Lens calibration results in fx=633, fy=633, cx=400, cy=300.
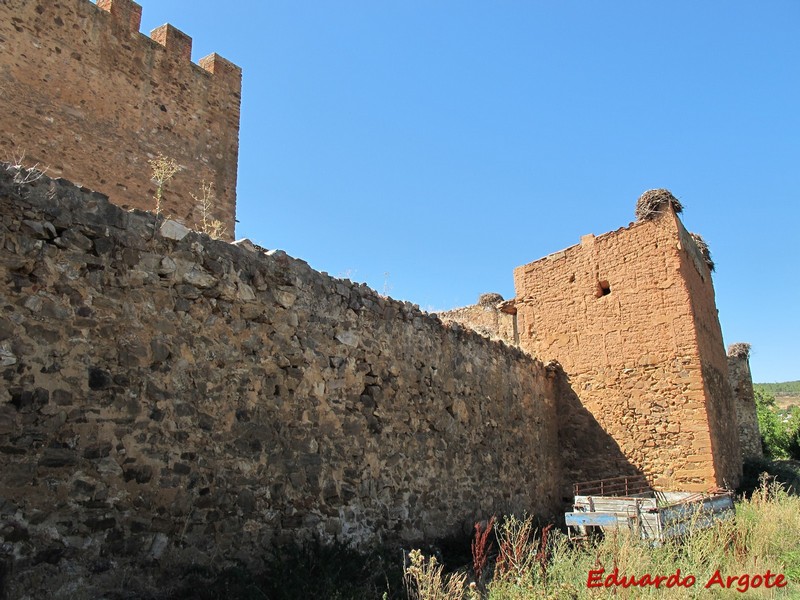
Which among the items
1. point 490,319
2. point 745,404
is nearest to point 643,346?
point 490,319

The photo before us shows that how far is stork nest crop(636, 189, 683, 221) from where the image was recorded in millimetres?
11641

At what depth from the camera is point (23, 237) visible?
4.18 meters

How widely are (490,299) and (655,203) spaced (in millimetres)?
4923

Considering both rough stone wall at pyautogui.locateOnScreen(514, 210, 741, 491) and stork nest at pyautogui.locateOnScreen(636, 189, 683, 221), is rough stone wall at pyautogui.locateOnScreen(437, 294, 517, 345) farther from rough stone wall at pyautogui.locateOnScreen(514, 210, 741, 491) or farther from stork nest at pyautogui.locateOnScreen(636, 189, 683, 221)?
stork nest at pyautogui.locateOnScreen(636, 189, 683, 221)

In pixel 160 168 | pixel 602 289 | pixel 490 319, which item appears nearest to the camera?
pixel 160 168

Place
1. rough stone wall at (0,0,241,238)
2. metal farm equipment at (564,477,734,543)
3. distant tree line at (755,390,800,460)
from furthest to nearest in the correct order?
distant tree line at (755,390,800,460) → rough stone wall at (0,0,241,238) → metal farm equipment at (564,477,734,543)

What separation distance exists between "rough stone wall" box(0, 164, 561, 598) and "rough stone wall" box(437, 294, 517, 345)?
21.4 feet

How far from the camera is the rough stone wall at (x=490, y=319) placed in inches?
558

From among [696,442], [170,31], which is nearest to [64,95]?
[170,31]

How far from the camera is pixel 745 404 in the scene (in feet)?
68.0

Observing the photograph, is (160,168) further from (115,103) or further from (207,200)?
(115,103)

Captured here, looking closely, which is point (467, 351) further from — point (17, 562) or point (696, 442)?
point (17, 562)

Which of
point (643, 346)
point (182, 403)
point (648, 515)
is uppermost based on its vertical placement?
point (643, 346)

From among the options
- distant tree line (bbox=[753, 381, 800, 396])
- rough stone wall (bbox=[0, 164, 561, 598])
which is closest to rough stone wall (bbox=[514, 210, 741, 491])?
rough stone wall (bbox=[0, 164, 561, 598])
